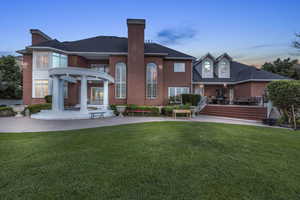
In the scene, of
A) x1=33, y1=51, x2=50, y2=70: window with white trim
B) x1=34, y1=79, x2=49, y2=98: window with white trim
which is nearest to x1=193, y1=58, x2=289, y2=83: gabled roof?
x1=33, y1=51, x2=50, y2=70: window with white trim

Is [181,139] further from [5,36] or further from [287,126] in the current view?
[5,36]

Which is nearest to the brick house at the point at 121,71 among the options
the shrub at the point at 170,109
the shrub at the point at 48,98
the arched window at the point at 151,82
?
the arched window at the point at 151,82

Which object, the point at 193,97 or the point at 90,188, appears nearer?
the point at 90,188

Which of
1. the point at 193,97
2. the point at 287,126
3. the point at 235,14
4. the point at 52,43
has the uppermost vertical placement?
the point at 235,14

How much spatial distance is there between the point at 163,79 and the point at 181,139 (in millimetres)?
13641

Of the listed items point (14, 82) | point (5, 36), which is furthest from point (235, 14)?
point (5, 36)

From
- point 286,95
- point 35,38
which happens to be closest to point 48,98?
point 35,38

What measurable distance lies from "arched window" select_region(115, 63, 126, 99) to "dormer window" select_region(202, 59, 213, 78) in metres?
11.9

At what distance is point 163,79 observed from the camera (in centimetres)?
1814

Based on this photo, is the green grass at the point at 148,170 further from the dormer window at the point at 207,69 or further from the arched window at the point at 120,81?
the dormer window at the point at 207,69

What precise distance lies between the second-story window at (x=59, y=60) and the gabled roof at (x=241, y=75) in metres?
17.1

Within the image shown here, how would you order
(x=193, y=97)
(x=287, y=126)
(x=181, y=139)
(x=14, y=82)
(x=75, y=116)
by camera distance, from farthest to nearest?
1. (x=14, y=82)
2. (x=193, y=97)
3. (x=75, y=116)
4. (x=287, y=126)
5. (x=181, y=139)

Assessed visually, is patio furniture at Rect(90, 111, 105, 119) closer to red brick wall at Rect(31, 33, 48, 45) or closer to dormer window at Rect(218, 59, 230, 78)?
red brick wall at Rect(31, 33, 48, 45)

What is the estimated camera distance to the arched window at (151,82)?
17.4m
